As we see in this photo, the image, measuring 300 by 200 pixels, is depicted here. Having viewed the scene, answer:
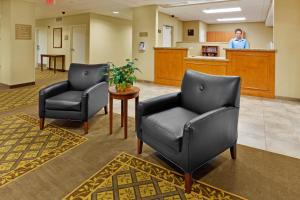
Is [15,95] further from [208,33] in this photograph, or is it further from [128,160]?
[208,33]

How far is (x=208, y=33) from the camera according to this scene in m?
12.6

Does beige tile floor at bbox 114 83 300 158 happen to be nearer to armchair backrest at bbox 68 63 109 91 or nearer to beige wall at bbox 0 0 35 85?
armchair backrest at bbox 68 63 109 91

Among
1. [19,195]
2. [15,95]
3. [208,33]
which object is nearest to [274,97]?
[19,195]

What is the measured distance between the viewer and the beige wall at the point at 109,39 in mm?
9422

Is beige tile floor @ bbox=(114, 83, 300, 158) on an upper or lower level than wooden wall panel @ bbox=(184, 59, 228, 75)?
lower

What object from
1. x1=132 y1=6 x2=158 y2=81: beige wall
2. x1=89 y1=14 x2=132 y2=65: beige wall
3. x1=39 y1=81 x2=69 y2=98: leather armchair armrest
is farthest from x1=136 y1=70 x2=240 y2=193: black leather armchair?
x1=89 y1=14 x2=132 y2=65: beige wall

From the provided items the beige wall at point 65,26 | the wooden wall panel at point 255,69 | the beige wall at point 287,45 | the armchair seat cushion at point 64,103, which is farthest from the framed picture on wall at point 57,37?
the beige wall at point 287,45

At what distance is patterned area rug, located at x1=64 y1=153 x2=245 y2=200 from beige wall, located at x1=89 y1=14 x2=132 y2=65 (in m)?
7.81

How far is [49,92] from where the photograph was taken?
3.39 m

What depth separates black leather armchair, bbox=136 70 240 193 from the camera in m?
1.95

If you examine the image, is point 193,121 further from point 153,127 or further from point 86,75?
point 86,75

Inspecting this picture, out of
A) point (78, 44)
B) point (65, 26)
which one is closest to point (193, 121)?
point (78, 44)

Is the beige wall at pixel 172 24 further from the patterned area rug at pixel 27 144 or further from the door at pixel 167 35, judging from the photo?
the patterned area rug at pixel 27 144

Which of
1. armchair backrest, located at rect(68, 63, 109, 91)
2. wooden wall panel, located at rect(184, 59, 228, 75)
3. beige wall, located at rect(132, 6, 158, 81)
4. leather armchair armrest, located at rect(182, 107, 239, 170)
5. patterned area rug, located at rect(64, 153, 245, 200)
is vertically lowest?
patterned area rug, located at rect(64, 153, 245, 200)
